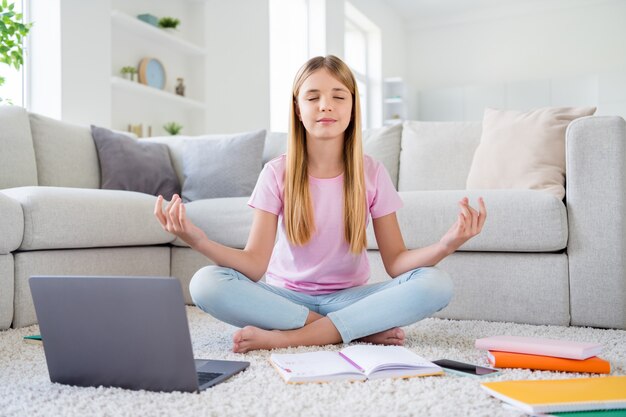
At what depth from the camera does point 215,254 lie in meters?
1.59

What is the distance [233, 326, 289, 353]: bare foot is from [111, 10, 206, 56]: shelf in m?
3.33

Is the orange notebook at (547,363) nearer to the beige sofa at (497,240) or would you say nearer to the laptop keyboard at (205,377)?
the laptop keyboard at (205,377)

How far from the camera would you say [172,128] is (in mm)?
4887

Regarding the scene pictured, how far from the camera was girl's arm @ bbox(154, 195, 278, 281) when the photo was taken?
140 centimetres

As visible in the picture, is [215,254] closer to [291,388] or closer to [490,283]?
[291,388]

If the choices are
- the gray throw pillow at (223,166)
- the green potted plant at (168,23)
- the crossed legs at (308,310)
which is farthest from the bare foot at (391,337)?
the green potted plant at (168,23)

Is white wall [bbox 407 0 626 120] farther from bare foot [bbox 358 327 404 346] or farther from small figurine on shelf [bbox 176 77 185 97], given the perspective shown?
bare foot [bbox 358 327 404 346]

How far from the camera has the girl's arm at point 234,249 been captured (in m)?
1.40

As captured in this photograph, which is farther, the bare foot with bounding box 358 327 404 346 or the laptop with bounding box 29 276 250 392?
the bare foot with bounding box 358 327 404 346

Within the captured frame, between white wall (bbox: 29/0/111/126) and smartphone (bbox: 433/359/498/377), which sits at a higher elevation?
white wall (bbox: 29/0/111/126)

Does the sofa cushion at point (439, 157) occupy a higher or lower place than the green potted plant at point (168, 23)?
lower

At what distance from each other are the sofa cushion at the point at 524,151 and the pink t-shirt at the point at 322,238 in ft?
2.72

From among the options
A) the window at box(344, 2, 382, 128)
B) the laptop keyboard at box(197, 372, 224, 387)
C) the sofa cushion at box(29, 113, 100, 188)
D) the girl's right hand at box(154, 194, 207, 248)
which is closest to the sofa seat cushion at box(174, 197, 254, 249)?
the sofa cushion at box(29, 113, 100, 188)

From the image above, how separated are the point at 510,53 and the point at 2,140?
283 inches
